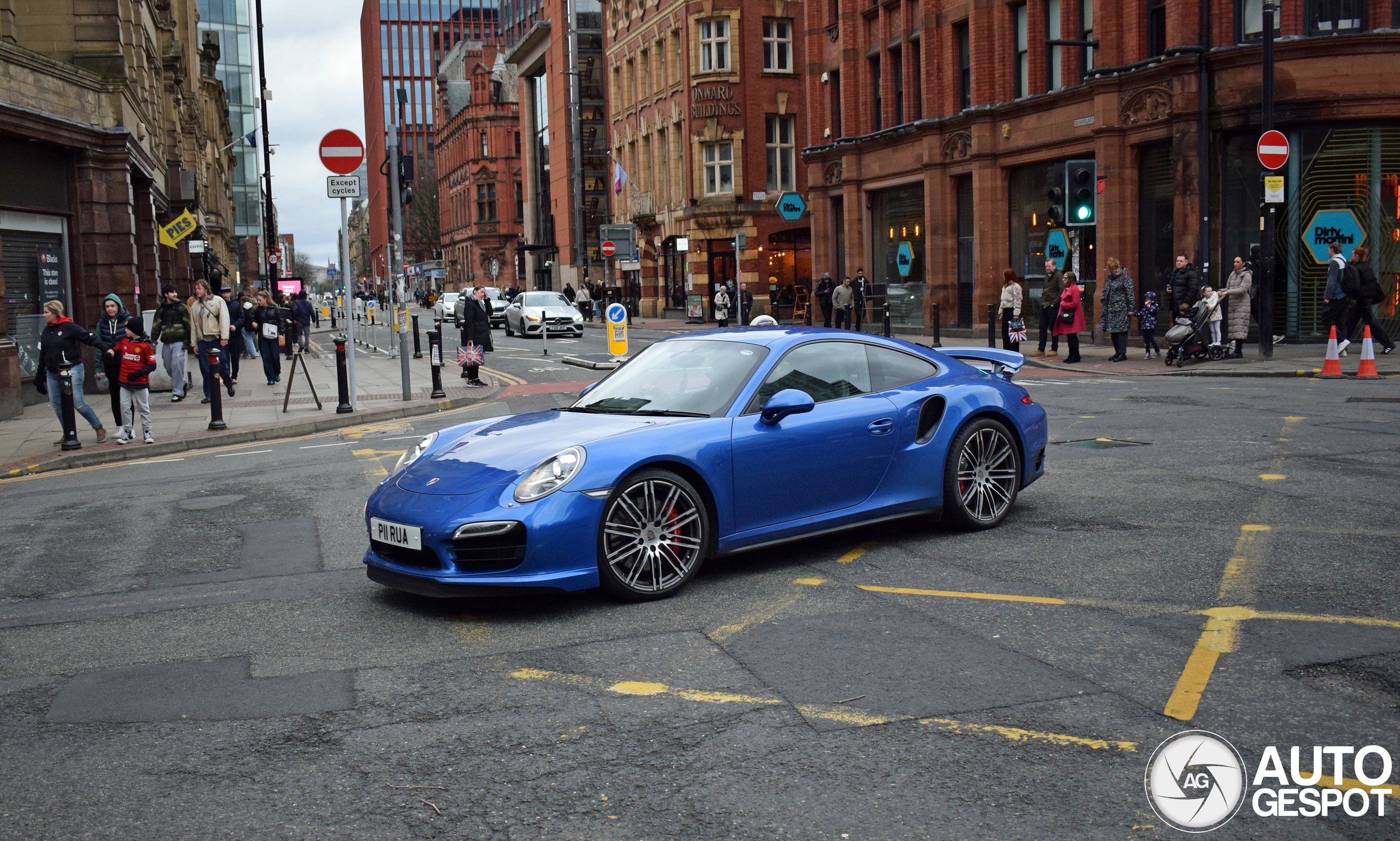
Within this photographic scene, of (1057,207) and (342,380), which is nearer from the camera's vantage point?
(342,380)

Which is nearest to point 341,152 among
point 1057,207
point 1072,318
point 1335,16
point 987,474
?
point 987,474

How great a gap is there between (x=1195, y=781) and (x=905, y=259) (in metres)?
34.1

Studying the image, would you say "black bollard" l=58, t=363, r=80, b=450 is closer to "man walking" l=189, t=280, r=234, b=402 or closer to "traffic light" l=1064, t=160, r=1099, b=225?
"man walking" l=189, t=280, r=234, b=402

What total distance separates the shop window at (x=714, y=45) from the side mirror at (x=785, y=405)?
4881 cm

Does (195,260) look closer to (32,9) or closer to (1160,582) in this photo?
(32,9)

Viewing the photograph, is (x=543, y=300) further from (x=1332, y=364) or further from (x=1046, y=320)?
(x=1332, y=364)

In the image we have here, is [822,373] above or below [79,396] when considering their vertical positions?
above

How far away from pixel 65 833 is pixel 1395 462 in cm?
977

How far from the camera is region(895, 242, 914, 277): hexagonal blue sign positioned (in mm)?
36781

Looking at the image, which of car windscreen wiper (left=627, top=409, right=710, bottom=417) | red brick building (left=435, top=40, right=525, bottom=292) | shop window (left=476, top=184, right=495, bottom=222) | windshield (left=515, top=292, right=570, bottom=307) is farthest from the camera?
shop window (left=476, top=184, right=495, bottom=222)

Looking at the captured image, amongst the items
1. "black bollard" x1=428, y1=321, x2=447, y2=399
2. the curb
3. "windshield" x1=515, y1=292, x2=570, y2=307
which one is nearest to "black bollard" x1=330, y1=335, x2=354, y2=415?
the curb

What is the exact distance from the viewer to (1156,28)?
2639cm

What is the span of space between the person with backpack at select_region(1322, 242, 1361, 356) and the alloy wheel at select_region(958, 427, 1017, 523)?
15.2 meters

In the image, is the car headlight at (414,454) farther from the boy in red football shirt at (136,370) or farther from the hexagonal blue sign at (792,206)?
the hexagonal blue sign at (792,206)
